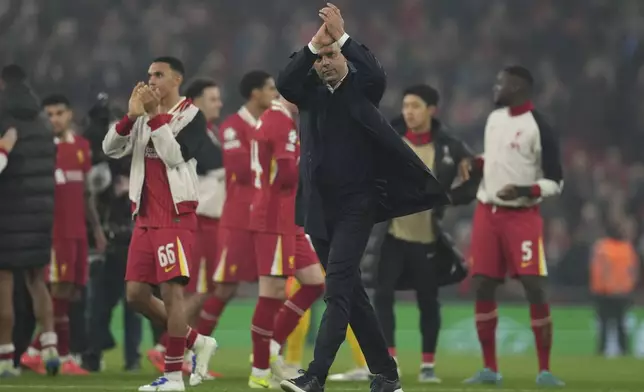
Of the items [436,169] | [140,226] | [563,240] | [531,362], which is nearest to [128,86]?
[563,240]

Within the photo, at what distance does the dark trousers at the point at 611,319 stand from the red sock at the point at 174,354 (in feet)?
36.6

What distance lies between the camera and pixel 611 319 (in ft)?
64.4

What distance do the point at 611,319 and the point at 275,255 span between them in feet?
32.2

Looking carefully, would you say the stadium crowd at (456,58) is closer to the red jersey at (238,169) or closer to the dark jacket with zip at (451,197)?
the dark jacket with zip at (451,197)

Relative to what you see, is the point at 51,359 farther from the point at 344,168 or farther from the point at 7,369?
the point at 344,168

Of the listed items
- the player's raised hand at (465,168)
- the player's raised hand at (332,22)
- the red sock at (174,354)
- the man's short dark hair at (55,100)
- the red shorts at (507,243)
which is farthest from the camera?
the man's short dark hair at (55,100)

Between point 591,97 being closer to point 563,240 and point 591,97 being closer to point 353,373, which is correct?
point 563,240

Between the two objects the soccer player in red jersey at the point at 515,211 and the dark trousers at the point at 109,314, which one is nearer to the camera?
the soccer player in red jersey at the point at 515,211

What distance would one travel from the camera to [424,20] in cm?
2889

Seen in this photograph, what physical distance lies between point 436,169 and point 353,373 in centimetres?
200

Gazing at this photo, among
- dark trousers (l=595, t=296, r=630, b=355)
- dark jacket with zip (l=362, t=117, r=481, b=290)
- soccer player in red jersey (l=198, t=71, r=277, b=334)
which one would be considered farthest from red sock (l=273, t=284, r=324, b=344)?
dark trousers (l=595, t=296, r=630, b=355)

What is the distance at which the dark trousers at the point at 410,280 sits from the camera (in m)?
12.4

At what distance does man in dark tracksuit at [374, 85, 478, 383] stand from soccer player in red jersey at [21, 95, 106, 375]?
286cm

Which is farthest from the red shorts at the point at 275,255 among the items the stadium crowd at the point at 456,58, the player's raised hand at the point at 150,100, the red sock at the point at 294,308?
the stadium crowd at the point at 456,58
